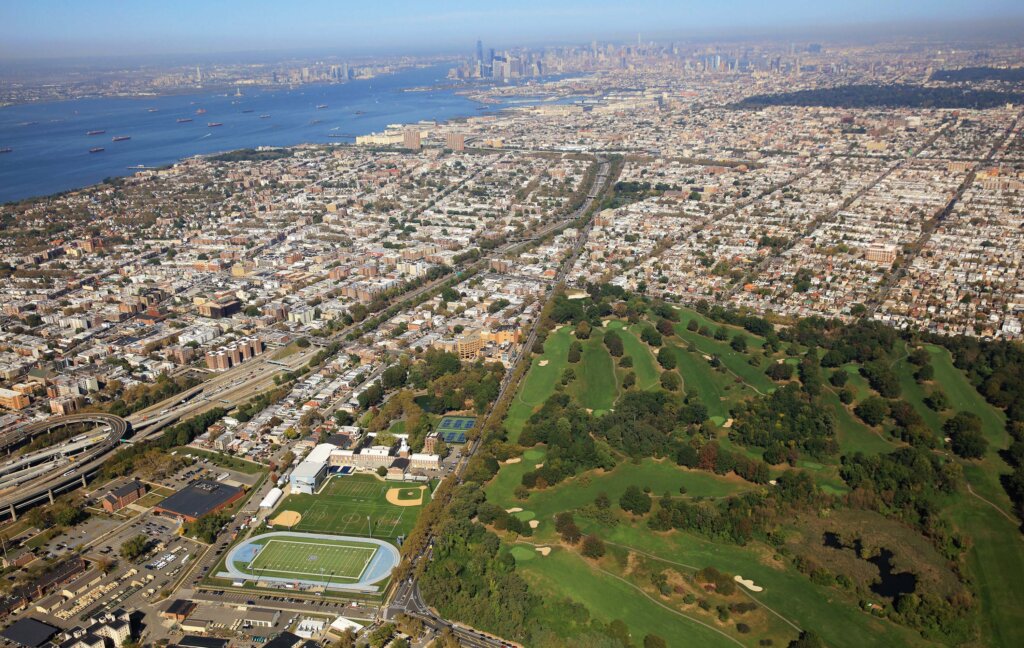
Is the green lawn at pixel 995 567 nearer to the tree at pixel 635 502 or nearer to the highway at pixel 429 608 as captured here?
the tree at pixel 635 502

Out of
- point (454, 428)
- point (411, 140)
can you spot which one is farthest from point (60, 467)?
point (411, 140)

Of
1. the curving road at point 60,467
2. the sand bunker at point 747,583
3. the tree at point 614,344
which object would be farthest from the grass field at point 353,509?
the tree at point 614,344

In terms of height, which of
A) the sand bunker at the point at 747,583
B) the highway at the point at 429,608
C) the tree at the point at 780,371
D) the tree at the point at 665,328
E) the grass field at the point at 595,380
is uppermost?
the tree at the point at 665,328

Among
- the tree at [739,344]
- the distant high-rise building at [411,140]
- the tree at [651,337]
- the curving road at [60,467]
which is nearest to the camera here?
the curving road at [60,467]

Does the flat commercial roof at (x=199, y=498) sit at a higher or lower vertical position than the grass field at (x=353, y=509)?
higher

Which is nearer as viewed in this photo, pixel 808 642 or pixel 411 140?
pixel 808 642

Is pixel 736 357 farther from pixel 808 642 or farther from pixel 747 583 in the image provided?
pixel 808 642

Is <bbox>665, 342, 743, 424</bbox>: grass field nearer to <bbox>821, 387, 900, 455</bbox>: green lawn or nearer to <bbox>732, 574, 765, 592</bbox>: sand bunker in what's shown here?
<bbox>821, 387, 900, 455</bbox>: green lawn
